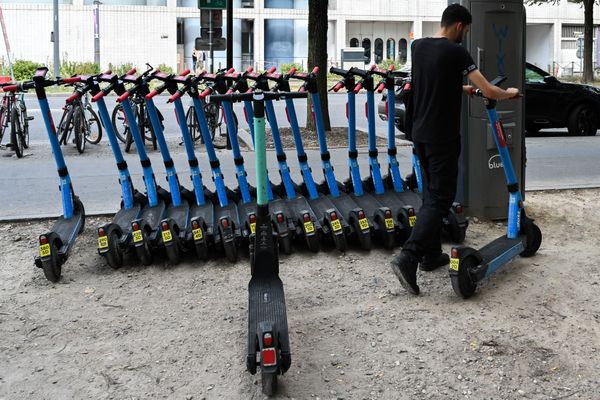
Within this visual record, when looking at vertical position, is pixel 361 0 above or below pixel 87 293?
above

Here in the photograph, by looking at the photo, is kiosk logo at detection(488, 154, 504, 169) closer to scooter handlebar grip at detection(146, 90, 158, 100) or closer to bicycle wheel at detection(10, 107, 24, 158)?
scooter handlebar grip at detection(146, 90, 158, 100)

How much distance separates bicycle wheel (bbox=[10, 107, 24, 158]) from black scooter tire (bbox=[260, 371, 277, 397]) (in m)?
9.59

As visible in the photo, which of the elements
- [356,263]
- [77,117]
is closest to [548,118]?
[77,117]

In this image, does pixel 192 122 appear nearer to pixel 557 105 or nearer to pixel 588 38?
pixel 557 105

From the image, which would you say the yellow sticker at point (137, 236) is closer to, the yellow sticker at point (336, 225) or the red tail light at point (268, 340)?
the yellow sticker at point (336, 225)

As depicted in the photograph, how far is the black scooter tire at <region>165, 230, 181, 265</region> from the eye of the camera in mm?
6051

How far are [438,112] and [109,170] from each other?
7.06 metres

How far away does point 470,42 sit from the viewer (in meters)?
7.02

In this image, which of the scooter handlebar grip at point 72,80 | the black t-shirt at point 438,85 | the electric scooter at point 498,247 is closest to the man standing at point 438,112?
the black t-shirt at point 438,85

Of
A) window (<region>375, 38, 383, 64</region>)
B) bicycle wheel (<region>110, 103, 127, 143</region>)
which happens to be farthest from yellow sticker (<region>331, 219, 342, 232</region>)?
window (<region>375, 38, 383, 64</region>)

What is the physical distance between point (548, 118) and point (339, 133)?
14.2 ft

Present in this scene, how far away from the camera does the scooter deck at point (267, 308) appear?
4145 mm

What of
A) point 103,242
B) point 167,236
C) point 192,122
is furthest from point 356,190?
point 192,122

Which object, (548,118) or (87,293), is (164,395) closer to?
(87,293)
